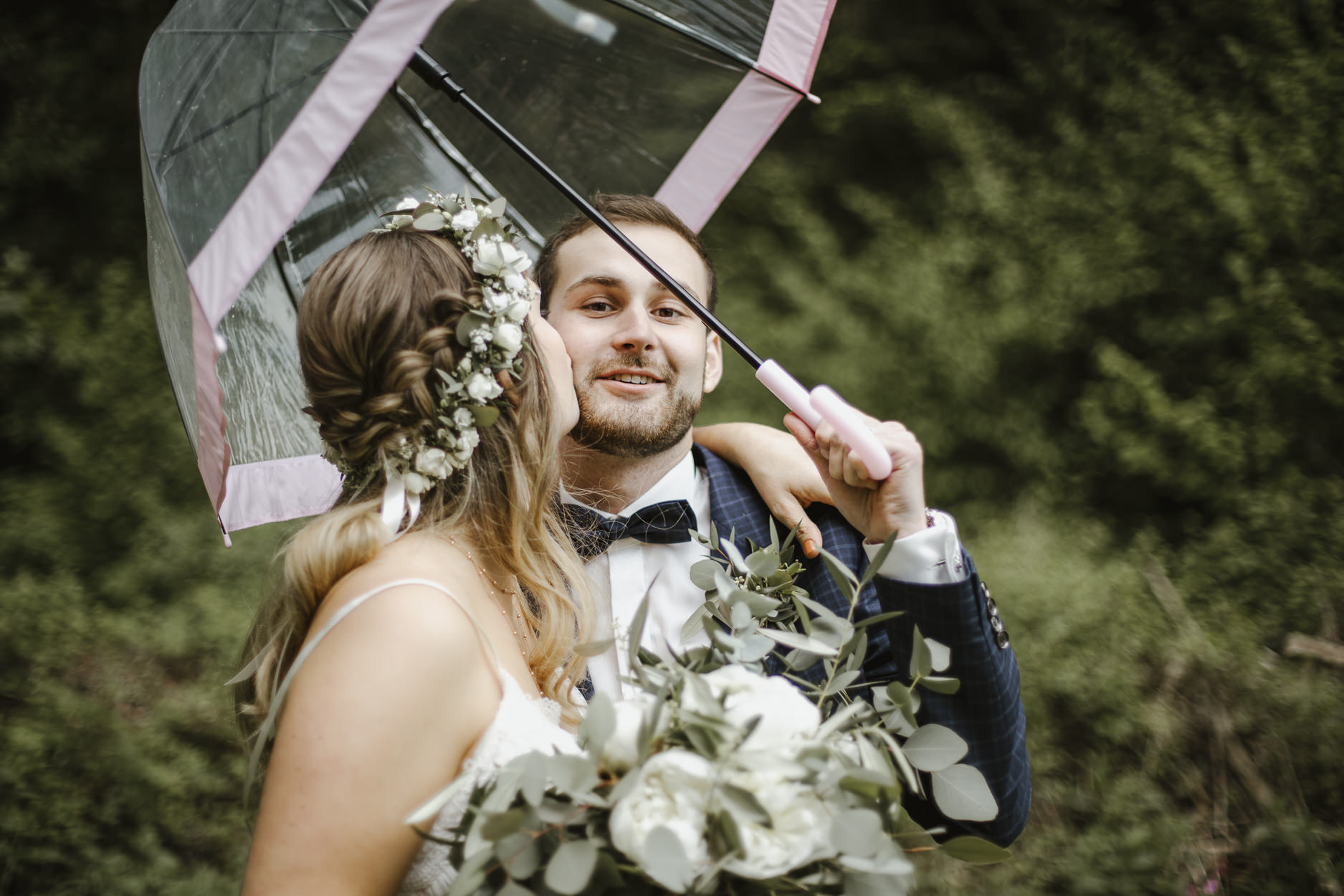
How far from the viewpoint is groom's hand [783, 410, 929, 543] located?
1.73 meters

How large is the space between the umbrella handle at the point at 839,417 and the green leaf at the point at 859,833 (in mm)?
751

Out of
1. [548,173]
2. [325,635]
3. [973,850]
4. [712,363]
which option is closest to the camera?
[973,850]

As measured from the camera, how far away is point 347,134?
1.59 meters

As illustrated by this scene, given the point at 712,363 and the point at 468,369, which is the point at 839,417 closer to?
the point at 468,369

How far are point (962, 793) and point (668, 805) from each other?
0.54m

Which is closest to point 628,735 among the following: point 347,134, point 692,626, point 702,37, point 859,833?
point 859,833

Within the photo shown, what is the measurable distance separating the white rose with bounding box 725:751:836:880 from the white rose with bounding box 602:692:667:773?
0.11 meters

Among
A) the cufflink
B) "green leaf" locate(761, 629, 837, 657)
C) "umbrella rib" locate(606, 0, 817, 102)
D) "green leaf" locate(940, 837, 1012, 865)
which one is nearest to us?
"green leaf" locate(940, 837, 1012, 865)

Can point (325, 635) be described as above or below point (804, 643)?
below

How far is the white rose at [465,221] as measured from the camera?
5.55 feet

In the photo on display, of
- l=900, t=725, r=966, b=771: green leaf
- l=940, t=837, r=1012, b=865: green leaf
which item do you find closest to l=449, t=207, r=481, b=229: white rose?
l=900, t=725, r=966, b=771: green leaf

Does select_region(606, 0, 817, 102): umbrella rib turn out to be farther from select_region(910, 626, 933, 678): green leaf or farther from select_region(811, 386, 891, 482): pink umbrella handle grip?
select_region(910, 626, 933, 678): green leaf

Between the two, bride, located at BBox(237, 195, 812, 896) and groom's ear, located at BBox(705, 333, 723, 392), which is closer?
bride, located at BBox(237, 195, 812, 896)

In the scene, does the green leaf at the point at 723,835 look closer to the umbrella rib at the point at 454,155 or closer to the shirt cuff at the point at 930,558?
the shirt cuff at the point at 930,558
